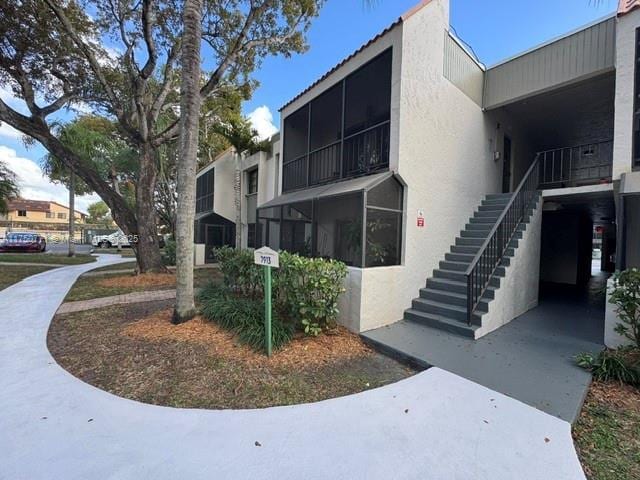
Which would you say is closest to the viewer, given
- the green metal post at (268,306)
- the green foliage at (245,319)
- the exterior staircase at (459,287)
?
the green metal post at (268,306)

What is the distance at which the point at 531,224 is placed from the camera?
6637mm

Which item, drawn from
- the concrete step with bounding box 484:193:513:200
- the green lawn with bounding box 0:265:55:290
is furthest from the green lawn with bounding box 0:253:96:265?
the concrete step with bounding box 484:193:513:200

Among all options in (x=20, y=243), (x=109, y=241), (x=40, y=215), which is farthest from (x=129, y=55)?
(x=40, y=215)

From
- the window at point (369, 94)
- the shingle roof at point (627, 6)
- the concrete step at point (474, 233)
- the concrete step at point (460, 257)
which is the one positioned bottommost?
the concrete step at point (460, 257)

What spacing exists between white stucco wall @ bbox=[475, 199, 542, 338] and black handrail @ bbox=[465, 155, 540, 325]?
219mm

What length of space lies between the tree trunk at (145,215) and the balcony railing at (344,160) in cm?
475

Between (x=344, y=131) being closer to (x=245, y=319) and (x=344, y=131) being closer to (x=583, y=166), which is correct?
(x=245, y=319)

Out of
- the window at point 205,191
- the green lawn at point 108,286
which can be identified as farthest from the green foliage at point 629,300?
the window at point 205,191

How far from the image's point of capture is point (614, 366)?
3.76 m

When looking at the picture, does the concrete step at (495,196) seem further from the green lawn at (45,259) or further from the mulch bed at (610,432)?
the green lawn at (45,259)

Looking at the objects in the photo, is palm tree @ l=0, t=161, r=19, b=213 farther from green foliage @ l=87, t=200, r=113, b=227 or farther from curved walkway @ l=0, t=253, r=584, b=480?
green foliage @ l=87, t=200, r=113, b=227

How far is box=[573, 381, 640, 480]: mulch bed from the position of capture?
235cm

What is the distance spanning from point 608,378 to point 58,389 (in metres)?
6.48

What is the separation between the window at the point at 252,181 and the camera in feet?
49.9
